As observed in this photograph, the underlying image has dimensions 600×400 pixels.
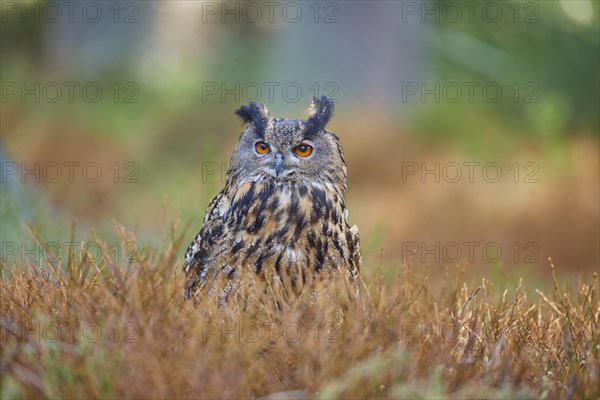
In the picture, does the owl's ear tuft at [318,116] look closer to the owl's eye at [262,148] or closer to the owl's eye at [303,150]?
the owl's eye at [303,150]

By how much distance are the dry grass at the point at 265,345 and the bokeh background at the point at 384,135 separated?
295mm

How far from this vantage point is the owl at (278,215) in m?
2.56

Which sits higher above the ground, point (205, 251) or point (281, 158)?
point (281, 158)

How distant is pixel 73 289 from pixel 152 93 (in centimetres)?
1356

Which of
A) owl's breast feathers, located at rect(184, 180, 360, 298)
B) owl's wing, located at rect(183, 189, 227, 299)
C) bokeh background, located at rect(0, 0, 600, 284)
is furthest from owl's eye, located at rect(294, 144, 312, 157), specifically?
bokeh background, located at rect(0, 0, 600, 284)

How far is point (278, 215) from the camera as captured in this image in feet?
8.75

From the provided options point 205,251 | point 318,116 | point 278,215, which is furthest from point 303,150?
point 205,251

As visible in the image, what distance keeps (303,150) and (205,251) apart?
502 mm

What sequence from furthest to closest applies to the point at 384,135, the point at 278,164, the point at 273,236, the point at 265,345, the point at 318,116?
the point at 384,135 < the point at 318,116 < the point at 278,164 < the point at 273,236 < the point at 265,345

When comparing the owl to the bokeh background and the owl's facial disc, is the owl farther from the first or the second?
the bokeh background

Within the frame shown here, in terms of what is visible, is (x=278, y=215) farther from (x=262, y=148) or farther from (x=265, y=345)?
(x=265, y=345)

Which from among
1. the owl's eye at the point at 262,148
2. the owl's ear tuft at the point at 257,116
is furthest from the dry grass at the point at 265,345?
the owl's ear tuft at the point at 257,116

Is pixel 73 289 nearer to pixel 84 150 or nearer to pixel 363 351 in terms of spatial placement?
pixel 363 351

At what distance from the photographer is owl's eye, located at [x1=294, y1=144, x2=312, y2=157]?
2.84 meters
